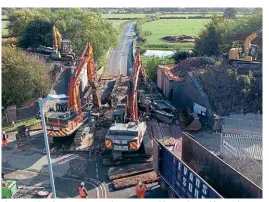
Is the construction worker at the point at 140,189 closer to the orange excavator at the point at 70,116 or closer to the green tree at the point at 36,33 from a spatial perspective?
the orange excavator at the point at 70,116

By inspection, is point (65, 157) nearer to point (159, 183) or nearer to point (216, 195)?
point (159, 183)

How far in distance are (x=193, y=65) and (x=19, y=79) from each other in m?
11.8

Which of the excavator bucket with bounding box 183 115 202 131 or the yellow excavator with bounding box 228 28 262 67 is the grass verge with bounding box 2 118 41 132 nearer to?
the excavator bucket with bounding box 183 115 202 131

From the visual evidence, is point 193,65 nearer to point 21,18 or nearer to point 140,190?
point 140,190

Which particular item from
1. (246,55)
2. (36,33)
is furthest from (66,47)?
(246,55)

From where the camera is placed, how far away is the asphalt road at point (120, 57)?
35122mm

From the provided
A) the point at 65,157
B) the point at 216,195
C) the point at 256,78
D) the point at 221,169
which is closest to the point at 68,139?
the point at 65,157

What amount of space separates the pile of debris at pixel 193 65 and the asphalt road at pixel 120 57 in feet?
33.1

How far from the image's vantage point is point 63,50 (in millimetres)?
27516

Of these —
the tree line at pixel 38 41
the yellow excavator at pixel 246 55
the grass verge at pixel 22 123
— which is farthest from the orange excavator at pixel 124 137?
the yellow excavator at pixel 246 55

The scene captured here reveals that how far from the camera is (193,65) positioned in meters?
23.8

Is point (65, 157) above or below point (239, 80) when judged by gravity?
below

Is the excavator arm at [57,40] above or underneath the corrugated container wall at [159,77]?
above

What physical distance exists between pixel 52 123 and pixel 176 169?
22.9 ft
